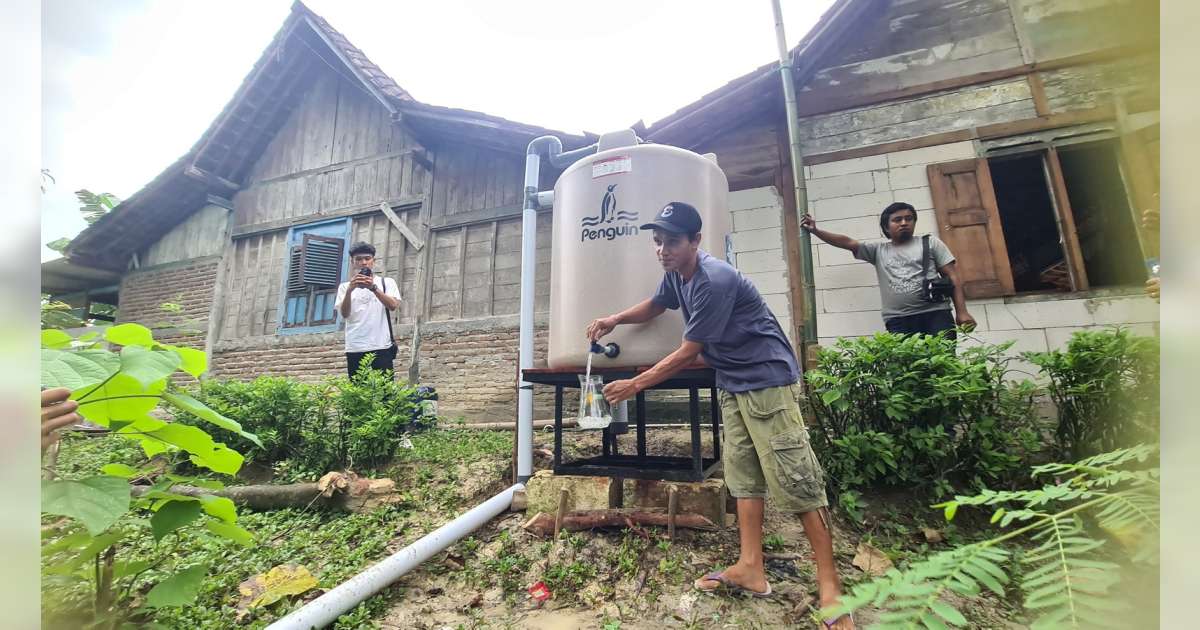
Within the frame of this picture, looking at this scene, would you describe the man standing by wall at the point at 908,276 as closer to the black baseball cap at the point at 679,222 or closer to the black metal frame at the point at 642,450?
the black metal frame at the point at 642,450

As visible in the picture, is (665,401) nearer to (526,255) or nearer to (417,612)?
(526,255)

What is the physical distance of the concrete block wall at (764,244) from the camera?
→ 467 cm

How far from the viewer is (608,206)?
8.64 feet

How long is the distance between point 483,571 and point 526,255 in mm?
2150

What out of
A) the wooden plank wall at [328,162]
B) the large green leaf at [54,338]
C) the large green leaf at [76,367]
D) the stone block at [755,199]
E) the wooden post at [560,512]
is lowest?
the wooden post at [560,512]

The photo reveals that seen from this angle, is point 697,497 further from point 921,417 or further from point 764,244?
point 764,244

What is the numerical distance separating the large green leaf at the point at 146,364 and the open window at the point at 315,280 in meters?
6.80

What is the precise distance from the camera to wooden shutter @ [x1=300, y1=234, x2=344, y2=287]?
23.2ft

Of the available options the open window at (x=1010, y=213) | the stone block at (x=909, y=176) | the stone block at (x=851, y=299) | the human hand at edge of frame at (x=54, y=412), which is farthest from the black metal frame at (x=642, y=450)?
the stone block at (x=909, y=176)

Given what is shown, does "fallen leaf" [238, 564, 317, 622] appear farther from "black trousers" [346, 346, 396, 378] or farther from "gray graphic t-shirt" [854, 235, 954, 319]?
"gray graphic t-shirt" [854, 235, 954, 319]

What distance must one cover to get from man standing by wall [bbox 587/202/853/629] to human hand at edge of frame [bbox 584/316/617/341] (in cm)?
32

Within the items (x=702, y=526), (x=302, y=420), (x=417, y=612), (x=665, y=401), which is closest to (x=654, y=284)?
(x=702, y=526)
